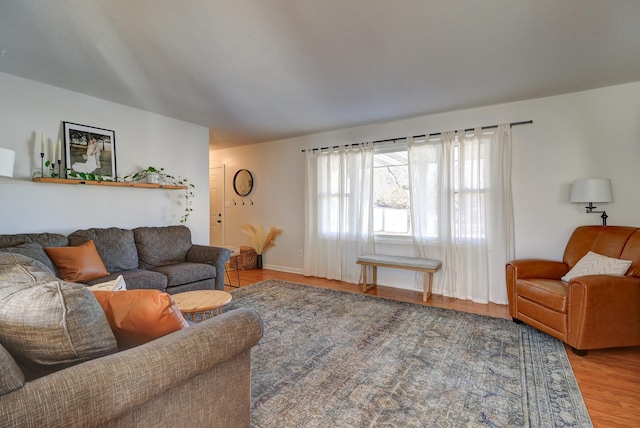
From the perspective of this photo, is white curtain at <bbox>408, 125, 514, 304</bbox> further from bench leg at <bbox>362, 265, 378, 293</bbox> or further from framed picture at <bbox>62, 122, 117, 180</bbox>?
framed picture at <bbox>62, 122, 117, 180</bbox>

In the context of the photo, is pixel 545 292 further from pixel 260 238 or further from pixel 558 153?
pixel 260 238

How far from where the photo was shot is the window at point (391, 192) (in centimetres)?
442

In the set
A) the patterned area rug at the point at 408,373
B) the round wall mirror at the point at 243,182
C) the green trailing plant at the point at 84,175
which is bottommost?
the patterned area rug at the point at 408,373

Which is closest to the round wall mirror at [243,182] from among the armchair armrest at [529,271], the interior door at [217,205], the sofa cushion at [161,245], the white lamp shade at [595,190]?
the interior door at [217,205]

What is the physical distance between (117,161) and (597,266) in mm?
5296

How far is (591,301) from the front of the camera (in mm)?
2297

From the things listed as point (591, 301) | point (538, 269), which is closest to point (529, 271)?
point (538, 269)

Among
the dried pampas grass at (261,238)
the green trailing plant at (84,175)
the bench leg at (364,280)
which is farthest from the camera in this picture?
the dried pampas grass at (261,238)

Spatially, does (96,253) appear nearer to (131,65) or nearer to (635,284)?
(131,65)

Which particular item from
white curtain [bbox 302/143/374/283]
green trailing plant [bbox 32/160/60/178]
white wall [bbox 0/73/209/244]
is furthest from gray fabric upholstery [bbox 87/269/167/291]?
white curtain [bbox 302/143/374/283]

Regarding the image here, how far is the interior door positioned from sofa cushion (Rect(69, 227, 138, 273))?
2962 mm

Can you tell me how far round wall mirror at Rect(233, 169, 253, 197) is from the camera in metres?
5.98

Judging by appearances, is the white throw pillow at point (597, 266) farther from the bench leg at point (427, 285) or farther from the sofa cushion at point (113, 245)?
the sofa cushion at point (113, 245)

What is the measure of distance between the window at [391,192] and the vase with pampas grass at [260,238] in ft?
6.39
